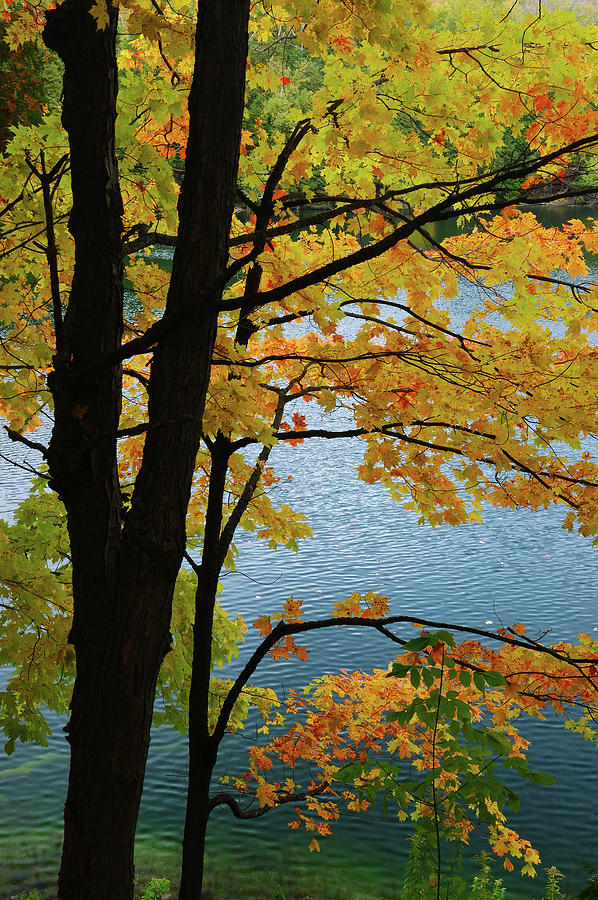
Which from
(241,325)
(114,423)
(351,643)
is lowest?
(114,423)

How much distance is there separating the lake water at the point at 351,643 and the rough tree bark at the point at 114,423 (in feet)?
19.4

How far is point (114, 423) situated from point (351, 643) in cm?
998

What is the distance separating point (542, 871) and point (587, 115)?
7.79m

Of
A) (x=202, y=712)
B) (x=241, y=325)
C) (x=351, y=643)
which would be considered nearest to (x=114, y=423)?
(x=241, y=325)

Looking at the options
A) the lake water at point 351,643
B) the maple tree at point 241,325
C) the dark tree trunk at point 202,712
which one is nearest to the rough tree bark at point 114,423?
the maple tree at point 241,325

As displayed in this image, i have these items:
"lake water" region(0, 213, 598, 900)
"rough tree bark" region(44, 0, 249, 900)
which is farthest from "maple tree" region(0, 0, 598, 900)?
"lake water" region(0, 213, 598, 900)

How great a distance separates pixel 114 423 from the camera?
332 centimetres

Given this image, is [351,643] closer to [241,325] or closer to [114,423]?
[241,325]

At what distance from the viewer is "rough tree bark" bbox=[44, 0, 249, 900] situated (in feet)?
10.1

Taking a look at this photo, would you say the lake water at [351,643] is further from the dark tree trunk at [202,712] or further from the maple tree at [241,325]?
the dark tree trunk at [202,712]

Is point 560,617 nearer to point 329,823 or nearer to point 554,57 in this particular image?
point 329,823

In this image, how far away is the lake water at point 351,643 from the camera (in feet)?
27.7

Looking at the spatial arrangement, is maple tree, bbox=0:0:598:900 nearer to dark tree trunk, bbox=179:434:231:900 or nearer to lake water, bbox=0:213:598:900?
dark tree trunk, bbox=179:434:231:900

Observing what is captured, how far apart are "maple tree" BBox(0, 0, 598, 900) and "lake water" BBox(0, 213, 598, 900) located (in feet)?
8.24
